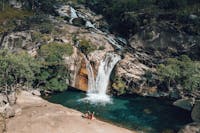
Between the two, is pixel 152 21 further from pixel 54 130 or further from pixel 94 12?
pixel 54 130

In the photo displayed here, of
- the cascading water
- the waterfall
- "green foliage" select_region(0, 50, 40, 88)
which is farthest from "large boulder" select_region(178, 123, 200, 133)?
"green foliage" select_region(0, 50, 40, 88)

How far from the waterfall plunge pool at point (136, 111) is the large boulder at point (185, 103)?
0.94 meters

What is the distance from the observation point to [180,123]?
73188 millimetres

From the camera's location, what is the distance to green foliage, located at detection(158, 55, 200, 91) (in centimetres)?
8025

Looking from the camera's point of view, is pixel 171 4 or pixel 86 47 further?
pixel 171 4

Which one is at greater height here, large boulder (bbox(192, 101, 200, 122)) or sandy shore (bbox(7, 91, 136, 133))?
large boulder (bbox(192, 101, 200, 122))

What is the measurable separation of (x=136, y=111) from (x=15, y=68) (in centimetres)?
2707

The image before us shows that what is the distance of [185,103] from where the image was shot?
80688 millimetres

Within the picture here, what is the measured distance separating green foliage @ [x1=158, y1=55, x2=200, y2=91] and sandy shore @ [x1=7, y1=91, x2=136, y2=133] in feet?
71.5

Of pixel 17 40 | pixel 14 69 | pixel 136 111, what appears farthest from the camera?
pixel 17 40

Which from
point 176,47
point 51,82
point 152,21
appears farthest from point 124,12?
point 51,82

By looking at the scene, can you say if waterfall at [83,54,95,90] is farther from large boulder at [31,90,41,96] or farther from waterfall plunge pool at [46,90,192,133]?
large boulder at [31,90,41,96]

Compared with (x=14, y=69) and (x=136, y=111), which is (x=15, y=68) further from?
(x=136, y=111)

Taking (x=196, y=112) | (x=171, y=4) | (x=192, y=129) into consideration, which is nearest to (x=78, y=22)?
(x=171, y=4)
